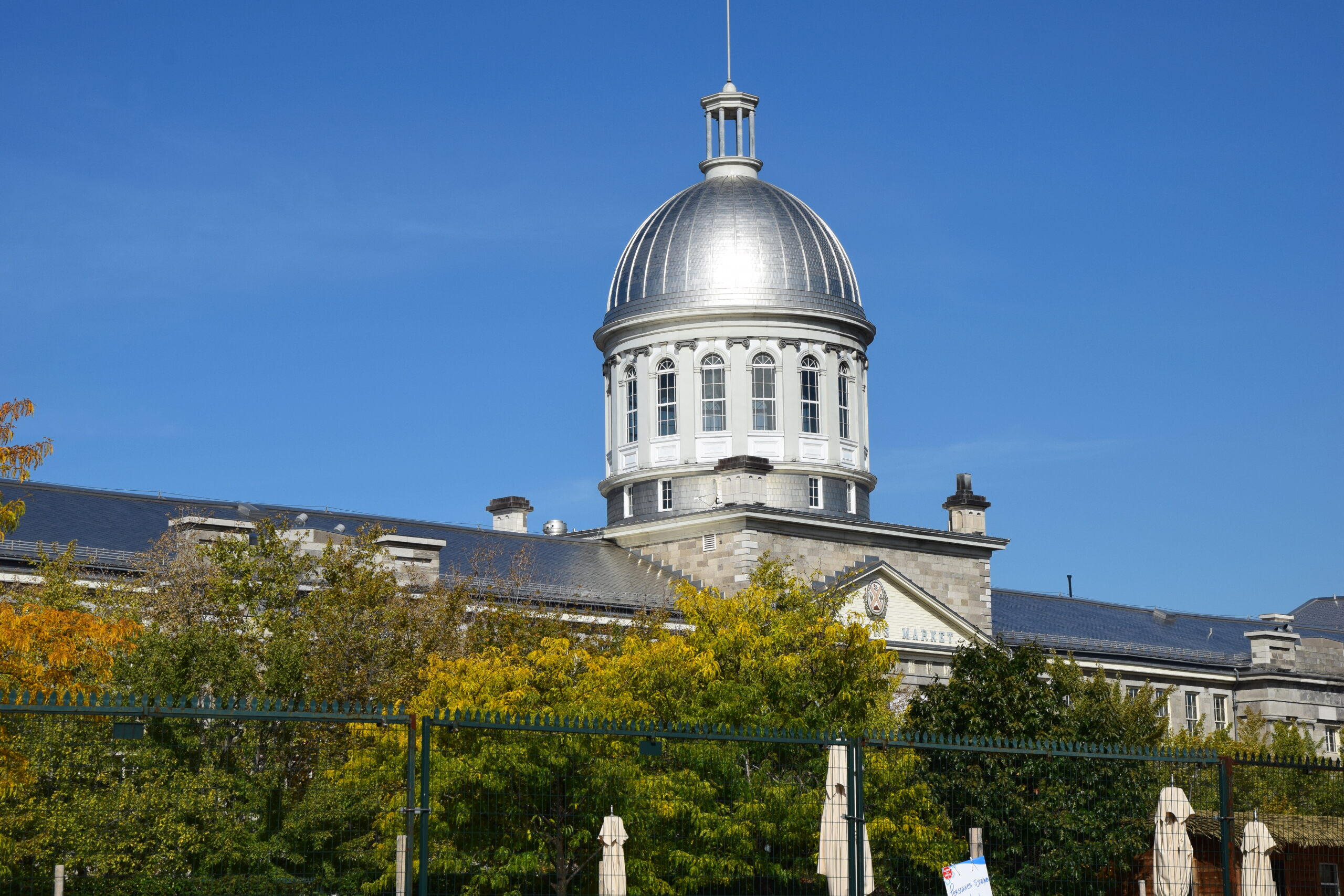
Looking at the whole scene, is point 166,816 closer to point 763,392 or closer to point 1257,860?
point 1257,860

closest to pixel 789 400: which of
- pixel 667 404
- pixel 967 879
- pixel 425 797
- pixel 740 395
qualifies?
pixel 740 395

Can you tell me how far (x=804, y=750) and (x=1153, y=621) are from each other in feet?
183

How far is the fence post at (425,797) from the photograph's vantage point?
16.5 m

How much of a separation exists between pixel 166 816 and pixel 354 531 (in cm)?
3478

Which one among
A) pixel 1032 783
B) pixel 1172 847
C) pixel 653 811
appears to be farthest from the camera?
pixel 1032 783

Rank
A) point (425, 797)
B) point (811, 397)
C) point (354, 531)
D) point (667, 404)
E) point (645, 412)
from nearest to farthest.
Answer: point (425, 797) < point (354, 531) < point (667, 404) < point (811, 397) < point (645, 412)

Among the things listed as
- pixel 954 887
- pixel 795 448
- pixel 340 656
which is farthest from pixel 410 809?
pixel 795 448

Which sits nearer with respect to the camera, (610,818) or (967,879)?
(967,879)

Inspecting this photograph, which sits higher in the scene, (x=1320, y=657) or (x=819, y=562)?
(x=819, y=562)

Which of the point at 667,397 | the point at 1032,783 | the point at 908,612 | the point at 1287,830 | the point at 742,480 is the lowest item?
the point at 1287,830

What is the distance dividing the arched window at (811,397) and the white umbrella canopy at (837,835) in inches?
1686

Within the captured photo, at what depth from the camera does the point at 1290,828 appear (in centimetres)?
2612

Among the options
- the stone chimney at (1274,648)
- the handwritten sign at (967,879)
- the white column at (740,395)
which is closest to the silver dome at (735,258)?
the white column at (740,395)

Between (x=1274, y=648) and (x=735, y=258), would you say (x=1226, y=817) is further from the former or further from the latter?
(x=1274, y=648)
